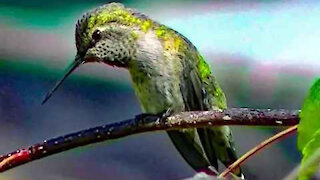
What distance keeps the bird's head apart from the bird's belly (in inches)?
2.0

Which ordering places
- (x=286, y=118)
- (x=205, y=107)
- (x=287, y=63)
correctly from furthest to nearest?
(x=287, y=63) < (x=205, y=107) < (x=286, y=118)

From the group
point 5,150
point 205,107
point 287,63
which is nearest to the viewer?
point 205,107

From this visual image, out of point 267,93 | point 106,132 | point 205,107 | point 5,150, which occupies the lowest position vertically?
point 5,150

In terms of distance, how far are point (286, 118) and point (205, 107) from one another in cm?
55

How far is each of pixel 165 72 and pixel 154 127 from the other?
52cm

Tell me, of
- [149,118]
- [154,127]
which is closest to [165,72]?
[149,118]

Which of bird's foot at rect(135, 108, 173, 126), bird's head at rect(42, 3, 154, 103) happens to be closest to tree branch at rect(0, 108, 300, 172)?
bird's foot at rect(135, 108, 173, 126)

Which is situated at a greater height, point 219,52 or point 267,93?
point 219,52

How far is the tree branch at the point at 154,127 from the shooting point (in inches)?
12.5

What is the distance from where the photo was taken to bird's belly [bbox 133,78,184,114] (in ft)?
2.79

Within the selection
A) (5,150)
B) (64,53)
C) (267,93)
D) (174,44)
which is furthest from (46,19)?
(174,44)

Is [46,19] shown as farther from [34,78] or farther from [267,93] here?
[267,93]

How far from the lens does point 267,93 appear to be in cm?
163

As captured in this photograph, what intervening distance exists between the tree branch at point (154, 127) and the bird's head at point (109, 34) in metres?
0.42
